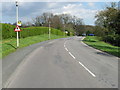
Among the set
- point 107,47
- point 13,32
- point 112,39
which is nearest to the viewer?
point 107,47

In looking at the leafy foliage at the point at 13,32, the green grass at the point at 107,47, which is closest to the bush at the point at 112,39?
the green grass at the point at 107,47

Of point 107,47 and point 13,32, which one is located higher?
point 13,32

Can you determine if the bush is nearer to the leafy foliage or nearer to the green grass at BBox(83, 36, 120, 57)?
the green grass at BBox(83, 36, 120, 57)

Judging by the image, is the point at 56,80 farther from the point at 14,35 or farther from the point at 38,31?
the point at 38,31

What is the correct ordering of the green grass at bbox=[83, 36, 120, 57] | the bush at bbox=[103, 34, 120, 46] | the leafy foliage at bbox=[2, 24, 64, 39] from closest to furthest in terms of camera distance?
the green grass at bbox=[83, 36, 120, 57] < the leafy foliage at bbox=[2, 24, 64, 39] < the bush at bbox=[103, 34, 120, 46]

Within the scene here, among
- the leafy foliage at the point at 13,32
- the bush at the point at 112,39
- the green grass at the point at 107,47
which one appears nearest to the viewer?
the green grass at the point at 107,47

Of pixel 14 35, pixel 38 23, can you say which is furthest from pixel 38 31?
pixel 38 23

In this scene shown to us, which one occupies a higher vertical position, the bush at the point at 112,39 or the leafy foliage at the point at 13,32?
the leafy foliage at the point at 13,32

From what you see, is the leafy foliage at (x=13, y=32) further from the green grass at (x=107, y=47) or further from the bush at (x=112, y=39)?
the bush at (x=112, y=39)

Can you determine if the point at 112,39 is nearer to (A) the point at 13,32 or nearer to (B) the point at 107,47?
(B) the point at 107,47

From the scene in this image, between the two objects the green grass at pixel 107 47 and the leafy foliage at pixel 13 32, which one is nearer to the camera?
the green grass at pixel 107 47

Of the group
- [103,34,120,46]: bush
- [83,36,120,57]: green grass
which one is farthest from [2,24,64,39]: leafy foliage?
[103,34,120,46]: bush

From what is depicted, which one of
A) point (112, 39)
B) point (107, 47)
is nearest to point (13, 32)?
point (107, 47)

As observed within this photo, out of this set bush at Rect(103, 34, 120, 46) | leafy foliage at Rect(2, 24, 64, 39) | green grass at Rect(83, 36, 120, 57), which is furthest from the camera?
bush at Rect(103, 34, 120, 46)
